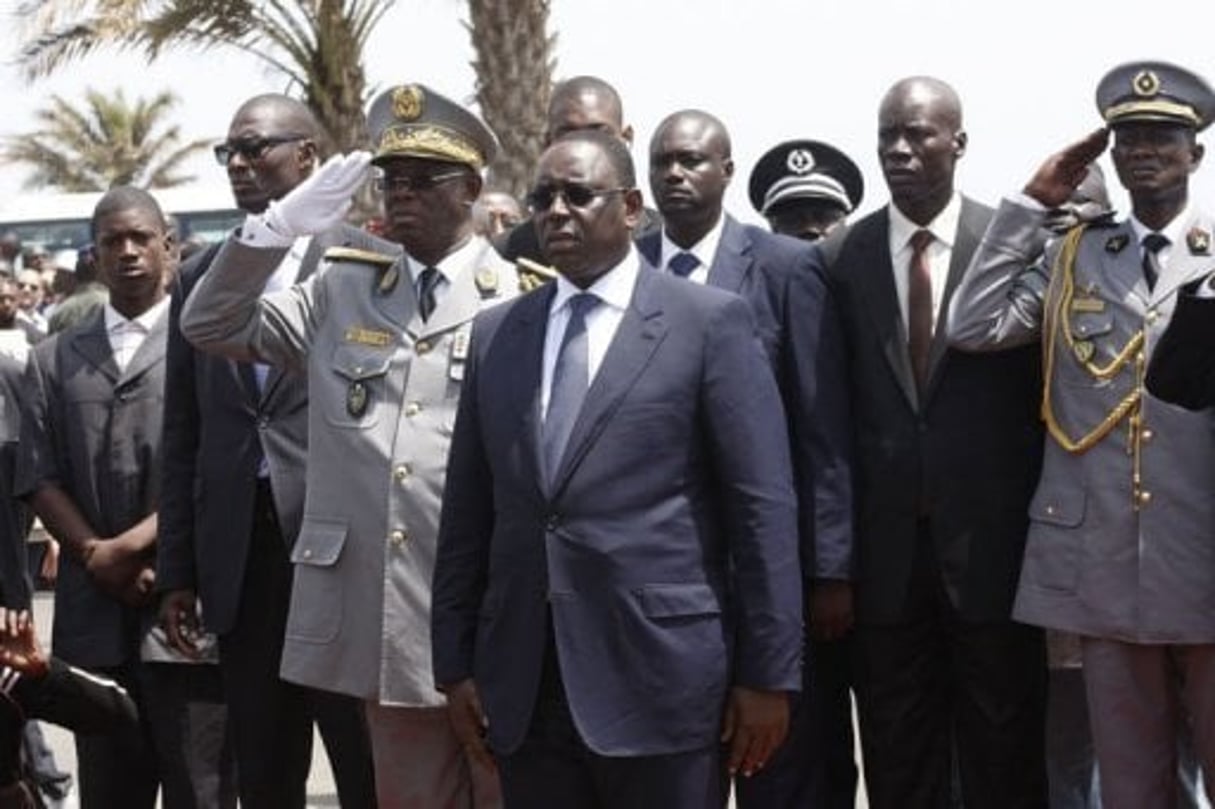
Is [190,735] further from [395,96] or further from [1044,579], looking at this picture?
[1044,579]

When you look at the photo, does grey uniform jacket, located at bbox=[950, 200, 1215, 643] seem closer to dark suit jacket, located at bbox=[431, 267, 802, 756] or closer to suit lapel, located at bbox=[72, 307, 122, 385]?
dark suit jacket, located at bbox=[431, 267, 802, 756]

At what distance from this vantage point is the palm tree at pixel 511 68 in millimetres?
17359

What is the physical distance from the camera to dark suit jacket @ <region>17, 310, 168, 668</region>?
22.6 ft

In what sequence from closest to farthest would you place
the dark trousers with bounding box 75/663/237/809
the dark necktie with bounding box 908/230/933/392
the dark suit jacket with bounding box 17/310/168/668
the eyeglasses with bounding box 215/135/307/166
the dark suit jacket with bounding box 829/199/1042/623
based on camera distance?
the dark suit jacket with bounding box 829/199/1042/623 → the dark necktie with bounding box 908/230/933/392 → the eyeglasses with bounding box 215/135/307/166 → the dark trousers with bounding box 75/663/237/809 → the dark suit jacket with bounding box 17/310/168/668

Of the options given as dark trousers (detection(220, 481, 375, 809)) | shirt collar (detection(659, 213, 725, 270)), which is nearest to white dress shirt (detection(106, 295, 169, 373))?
dark trousers (detection(220, 481, 375, 809))

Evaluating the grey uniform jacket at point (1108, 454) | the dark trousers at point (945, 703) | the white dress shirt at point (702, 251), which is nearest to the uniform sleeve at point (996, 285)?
the grey uniform jacket at point (1108, 454)

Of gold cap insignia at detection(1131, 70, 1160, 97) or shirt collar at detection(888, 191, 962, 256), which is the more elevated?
gold cap insignia at detection(1131, 70, 1160, 97)

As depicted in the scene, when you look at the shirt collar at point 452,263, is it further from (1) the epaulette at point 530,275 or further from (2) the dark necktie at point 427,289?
(1) the epaulette at point 530,275

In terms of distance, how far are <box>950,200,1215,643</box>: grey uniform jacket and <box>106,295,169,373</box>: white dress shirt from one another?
8.84 ft

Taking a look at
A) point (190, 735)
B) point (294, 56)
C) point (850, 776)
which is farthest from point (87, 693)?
point (294, 56)

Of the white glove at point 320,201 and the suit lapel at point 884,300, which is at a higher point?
the white glove at point 320,201

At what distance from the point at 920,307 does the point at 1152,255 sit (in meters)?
0.64

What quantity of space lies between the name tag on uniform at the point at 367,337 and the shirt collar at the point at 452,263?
18cm

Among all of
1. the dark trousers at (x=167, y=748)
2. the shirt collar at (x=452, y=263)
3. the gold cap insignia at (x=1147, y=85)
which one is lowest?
the dark trousers at (x=167, y=748)
